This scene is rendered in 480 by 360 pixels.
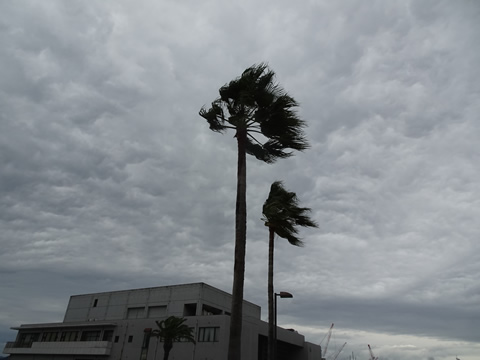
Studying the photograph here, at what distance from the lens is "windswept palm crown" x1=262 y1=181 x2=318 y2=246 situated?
83.5ft

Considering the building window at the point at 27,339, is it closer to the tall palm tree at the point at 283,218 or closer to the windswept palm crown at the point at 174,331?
the windswept palm crown at the point at 174,331

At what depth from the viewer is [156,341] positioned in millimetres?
43719

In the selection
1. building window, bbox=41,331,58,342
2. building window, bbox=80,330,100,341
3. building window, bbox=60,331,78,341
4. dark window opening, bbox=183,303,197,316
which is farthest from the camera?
building window, bbox=41,331,58,342

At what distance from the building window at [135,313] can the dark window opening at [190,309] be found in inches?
353

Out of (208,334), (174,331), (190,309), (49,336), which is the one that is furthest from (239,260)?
(49,336)

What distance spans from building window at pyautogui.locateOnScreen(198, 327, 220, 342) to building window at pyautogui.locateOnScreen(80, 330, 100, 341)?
1863cm

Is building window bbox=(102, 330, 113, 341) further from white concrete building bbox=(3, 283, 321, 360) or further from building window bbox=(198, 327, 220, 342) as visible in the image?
building window bbox=(198, 327, 220, 342)

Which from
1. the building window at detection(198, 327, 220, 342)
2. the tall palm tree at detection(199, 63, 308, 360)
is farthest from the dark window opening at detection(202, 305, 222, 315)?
the tall palm tree at detection(199, 63, 308, 360)

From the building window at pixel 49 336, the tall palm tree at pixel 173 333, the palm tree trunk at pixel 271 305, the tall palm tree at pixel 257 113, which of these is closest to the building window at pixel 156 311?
the tall palm tree at pixel 173 333

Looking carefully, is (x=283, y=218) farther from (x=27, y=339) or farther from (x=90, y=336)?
(x=27, y=339)

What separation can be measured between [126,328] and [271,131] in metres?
42.9

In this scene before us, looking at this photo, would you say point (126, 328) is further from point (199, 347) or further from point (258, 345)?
point (258, 345)

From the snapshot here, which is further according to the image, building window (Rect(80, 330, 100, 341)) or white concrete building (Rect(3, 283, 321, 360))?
building window (Rect(80, 330, 100, 341))

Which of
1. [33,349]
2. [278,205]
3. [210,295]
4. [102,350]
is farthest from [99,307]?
[278,205]
